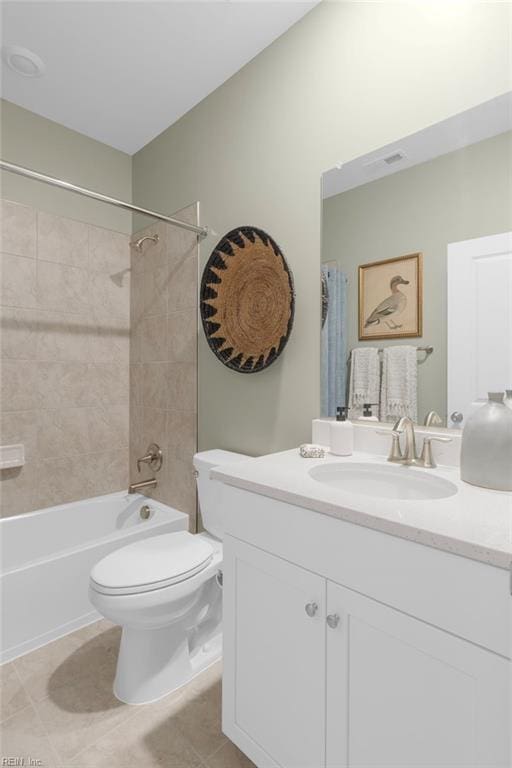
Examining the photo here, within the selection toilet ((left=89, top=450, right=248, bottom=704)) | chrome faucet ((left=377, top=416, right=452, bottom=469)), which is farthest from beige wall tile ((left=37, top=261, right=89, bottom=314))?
chrome faucet ((left=377, top=416, right=452, bottom=469))

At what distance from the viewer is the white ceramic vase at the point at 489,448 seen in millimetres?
917

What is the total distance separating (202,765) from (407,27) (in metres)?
2.36

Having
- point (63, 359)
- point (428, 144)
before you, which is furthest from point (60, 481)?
point (428, 144)

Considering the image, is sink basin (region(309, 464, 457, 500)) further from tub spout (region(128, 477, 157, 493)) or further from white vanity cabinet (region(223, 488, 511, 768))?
tub spout (region(128, 477, 157, 493))

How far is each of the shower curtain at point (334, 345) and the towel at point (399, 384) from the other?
0.16 m

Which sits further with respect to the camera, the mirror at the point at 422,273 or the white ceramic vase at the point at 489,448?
the mirror at the point at 422,273

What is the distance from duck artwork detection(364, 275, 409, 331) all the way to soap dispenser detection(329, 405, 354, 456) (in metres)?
0.36

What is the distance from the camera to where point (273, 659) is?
1.00m

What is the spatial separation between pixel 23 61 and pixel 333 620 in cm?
250

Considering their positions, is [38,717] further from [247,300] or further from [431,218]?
[431,218]

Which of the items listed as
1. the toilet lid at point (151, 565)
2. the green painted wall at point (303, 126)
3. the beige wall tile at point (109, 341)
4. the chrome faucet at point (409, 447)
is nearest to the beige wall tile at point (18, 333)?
the beige wall tile at point (109, 341)

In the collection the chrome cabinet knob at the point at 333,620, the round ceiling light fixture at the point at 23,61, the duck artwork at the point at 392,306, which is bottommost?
the chrome cabinet knob at the point at 333,620

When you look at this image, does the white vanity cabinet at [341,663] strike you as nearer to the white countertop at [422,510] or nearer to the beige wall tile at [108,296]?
the white countertop at [422,510]

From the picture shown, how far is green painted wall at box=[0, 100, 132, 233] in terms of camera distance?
207 cm
